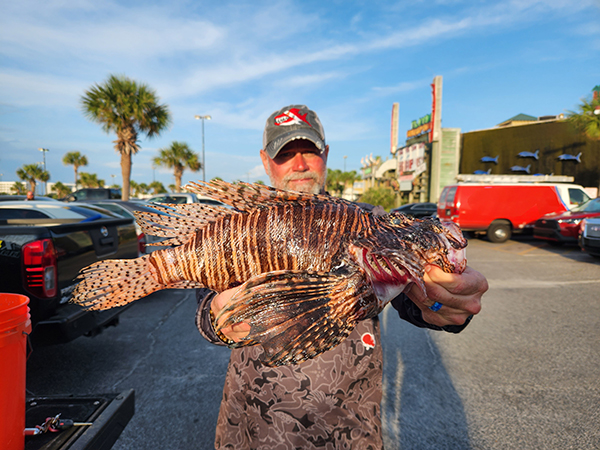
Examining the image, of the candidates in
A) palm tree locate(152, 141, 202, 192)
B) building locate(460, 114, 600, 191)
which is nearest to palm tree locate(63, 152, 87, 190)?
palm tree locate(152, 141, 202, 192)

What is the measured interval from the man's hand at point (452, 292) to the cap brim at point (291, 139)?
3.47 ft

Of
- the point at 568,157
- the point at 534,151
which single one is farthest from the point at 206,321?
the point at 534,151

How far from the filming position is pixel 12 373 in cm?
146

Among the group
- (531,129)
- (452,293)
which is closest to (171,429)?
(452,293)

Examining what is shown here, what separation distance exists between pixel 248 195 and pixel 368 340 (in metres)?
0.95

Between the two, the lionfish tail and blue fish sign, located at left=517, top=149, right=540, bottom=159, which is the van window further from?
the lionfish tail

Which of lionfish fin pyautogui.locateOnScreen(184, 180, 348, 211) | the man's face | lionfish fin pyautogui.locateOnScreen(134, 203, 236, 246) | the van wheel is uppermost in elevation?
the man's face

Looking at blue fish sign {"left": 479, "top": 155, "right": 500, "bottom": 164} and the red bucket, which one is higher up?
blue fish sign {"left": 479, "top": 155, "right": 500, "bottom": 164}

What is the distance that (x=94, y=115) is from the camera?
2147 cm

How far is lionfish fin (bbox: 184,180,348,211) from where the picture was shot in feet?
4.29

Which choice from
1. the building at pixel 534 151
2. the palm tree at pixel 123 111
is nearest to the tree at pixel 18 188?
the palm tree at pixel 123 111

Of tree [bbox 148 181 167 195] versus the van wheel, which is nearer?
the van wheel

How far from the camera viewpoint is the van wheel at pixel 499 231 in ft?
46.2

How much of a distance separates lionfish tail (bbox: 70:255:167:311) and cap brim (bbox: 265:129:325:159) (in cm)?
103
